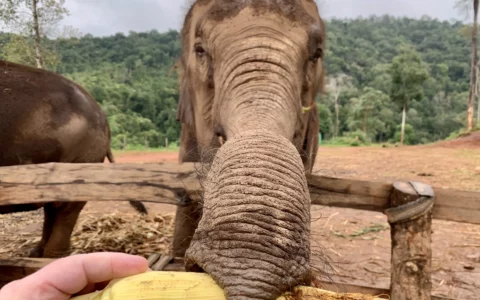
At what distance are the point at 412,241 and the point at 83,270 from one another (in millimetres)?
1983

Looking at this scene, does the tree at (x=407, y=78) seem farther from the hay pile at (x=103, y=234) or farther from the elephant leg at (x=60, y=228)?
the elephant leg at (x=60, y=228)

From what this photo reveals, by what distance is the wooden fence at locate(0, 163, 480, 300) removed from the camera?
8.38ft

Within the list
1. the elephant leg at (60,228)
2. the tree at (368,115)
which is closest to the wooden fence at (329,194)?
the elephant leg at (60,228)

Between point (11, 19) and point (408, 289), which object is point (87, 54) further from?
point (408, 289)

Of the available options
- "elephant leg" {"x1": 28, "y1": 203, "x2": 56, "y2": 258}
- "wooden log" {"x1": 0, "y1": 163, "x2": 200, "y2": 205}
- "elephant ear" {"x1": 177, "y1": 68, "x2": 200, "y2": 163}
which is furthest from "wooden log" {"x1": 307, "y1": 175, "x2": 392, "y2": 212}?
"elephant leg" {"x1": 28, "y1": 203, "x2": 56, "y2": 258}

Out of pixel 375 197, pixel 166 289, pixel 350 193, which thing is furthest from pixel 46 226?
pixel 166 289

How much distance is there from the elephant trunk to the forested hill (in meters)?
11.1

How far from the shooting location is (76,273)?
3.65 ft

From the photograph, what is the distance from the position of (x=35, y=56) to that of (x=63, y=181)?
1083 cm

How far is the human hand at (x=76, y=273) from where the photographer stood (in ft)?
3.59

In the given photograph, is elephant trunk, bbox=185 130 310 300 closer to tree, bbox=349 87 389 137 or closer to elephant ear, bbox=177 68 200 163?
elephant ear, bbox=177 68 200 163

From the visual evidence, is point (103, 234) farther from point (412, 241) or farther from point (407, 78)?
point (407, 78)

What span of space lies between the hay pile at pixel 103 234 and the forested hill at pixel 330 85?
670 centimetres

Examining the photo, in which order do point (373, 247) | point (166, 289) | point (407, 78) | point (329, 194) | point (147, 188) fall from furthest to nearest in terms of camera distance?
point (407, 78)
point (373, 247)
point (329, 194)
point (147, 188)
point (166, 289)
